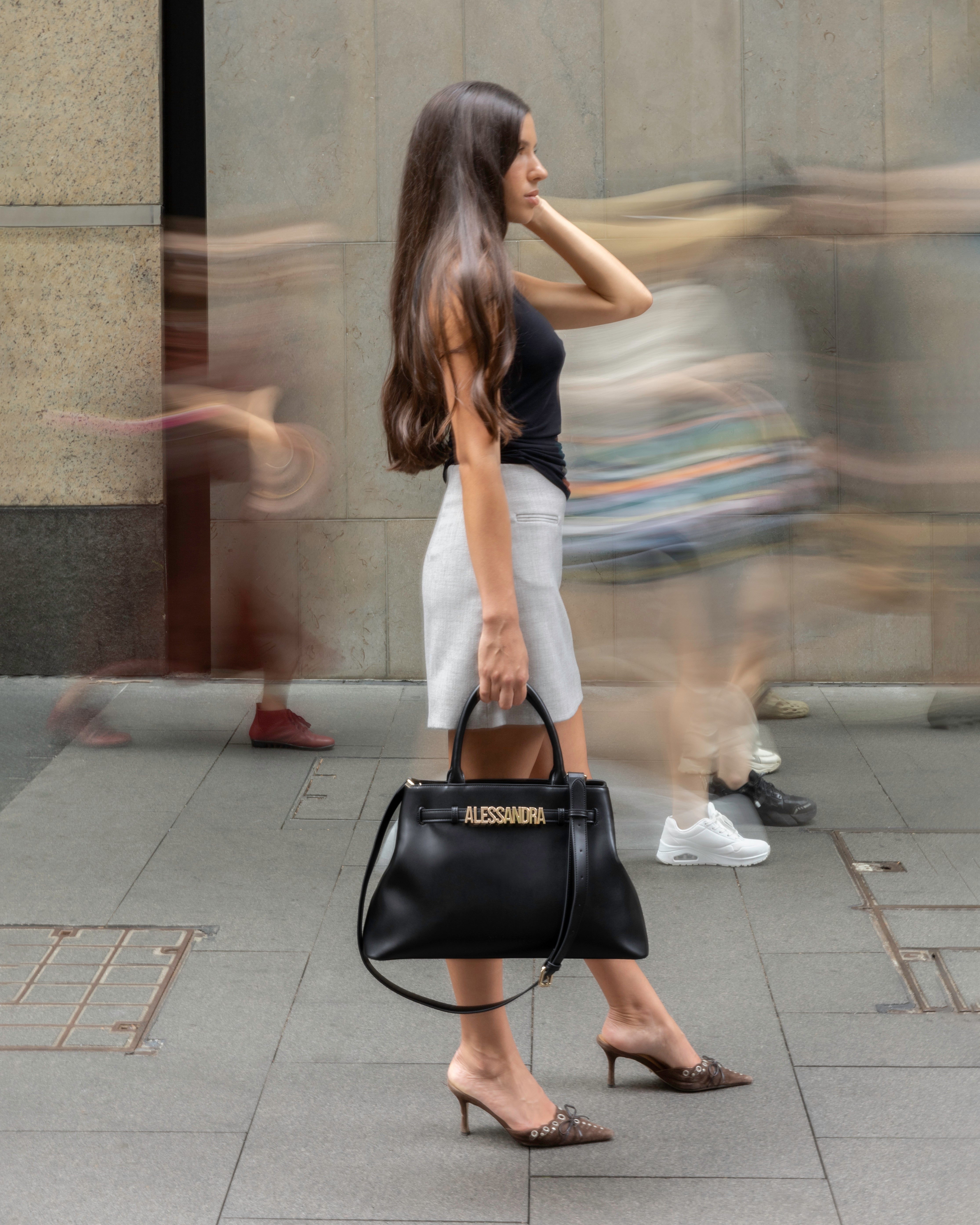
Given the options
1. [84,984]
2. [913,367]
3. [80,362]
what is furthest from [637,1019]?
[80,362]

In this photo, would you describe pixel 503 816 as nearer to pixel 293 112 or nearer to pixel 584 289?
pixel 584 289

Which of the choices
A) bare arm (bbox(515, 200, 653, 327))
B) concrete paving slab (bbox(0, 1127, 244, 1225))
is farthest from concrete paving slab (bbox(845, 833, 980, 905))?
concrete paving slab (bbox(0, 1127, 244, 1225))

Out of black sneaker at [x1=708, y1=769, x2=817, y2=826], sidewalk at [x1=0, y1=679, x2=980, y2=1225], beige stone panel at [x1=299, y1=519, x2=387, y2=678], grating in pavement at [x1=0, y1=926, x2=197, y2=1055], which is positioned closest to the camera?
sidewalk at [x1=0, y1=679, x2=980, y2=1225]

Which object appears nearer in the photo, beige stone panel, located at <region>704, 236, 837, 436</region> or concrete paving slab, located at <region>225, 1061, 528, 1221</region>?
concrete paving slab, located at <region>225, 1061, 528, 1221</region>

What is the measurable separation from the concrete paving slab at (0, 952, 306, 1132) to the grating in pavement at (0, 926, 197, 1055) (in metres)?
0.04

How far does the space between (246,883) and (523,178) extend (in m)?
2.20

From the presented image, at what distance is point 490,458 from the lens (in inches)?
86.9

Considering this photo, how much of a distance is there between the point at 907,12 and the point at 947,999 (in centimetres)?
409

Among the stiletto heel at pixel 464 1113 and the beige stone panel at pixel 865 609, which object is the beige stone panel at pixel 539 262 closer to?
the beige stone panel at pixel 865 609

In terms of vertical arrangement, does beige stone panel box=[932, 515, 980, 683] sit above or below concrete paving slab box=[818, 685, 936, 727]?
above

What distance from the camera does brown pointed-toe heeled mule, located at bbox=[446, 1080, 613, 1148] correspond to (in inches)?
94.8

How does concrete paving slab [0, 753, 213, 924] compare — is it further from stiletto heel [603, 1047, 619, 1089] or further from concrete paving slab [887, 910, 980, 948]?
concrete paving slab [887, 910, 980, 948]

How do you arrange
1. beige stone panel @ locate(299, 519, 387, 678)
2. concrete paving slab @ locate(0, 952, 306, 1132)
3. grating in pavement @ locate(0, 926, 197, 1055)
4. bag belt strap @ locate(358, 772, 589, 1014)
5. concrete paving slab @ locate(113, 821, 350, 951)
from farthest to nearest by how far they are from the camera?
beige stone panel @ locate(299, 519, 387, 678) < concrete paving slab @ locate(113, 821, 350, 951) < grating in pavement @ locate(0, 926, 197, 1055) < concrete paving slab @ locate(0, 952, 306, 1132) < bag belt strap @ locate(358, 772, 589, 1014)

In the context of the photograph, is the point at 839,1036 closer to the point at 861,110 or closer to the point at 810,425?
the point at 810,425
